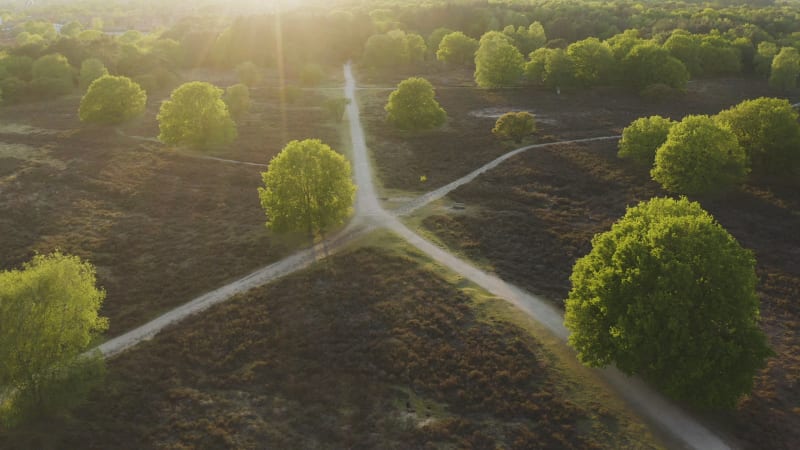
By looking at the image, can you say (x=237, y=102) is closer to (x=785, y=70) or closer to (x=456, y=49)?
(x=456, y=49)

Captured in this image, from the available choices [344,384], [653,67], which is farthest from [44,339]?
[653,67]

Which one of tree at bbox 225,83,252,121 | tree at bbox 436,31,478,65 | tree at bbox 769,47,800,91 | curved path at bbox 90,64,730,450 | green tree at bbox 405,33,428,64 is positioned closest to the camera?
curved path at bbox 90,64,730,450

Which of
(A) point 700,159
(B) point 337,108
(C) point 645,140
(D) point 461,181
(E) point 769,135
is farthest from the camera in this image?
(B) point 337,108

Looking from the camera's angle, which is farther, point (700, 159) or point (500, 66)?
point (500, 66)

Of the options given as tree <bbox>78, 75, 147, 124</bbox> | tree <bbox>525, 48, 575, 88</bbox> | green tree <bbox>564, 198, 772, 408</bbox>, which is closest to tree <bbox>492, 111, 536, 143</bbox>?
tree <bbox>525, 48, 575, 88</bbox>

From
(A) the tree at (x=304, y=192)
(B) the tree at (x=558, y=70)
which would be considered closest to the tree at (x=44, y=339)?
(A) the tree at (x=304, y=192)

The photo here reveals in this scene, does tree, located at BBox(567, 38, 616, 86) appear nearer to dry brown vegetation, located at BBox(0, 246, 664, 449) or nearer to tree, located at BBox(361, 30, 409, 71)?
tree, located at BBox(361, 30, 409, 71)
